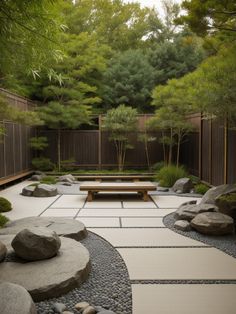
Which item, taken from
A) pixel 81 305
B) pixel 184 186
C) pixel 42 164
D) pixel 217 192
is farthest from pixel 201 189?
pixel 42 164

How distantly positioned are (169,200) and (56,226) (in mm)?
3078

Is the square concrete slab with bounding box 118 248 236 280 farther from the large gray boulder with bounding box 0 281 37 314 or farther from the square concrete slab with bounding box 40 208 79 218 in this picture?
the square concrete slab with bounding box 40 208 79 218

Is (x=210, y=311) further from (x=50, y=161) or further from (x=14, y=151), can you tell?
(x=50, y=161)

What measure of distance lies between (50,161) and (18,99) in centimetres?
277

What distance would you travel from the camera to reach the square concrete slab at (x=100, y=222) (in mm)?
4398

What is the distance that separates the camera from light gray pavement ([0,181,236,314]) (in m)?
2.24

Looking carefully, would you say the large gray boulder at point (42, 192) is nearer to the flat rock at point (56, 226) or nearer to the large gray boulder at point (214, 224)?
the flat rock at point (56, 226)

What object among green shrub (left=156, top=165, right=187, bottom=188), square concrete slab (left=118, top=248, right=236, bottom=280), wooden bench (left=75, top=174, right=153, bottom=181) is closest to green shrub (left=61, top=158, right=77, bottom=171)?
wooden bench (left=75, top=174, right=153, bottom=181)

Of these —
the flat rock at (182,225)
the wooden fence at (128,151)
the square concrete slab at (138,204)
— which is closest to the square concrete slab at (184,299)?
the flat rock at (182,225)

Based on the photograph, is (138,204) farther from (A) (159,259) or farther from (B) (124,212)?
(A) (159,259)

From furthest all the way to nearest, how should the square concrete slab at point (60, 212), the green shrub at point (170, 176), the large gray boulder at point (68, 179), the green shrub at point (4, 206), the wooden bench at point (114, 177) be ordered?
the wooden bench at point (114, 177)
the large gray boulder at point (68, 179)
the green shrub at point (170, 176)
the green shrub at point (4, 206)
the square concrete slab at point (60, 212)

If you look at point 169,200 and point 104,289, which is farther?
point 169,200

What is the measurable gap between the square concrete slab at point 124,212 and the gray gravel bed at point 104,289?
1.87m

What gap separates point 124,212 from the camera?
5.28 m
